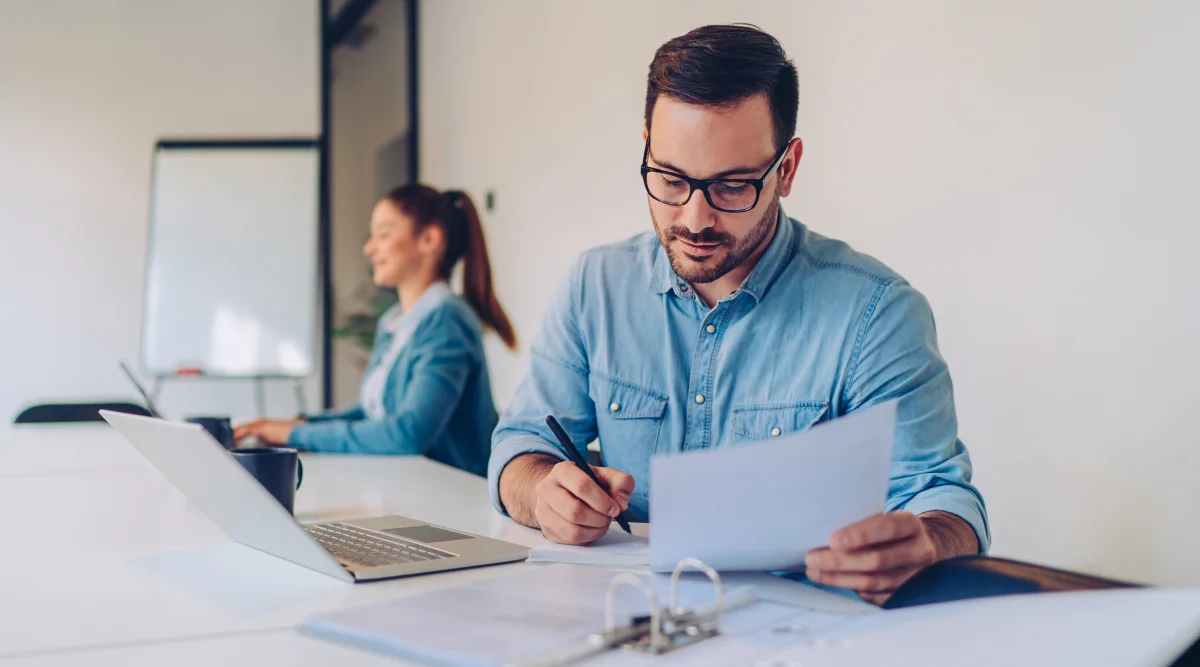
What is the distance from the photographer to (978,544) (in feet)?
3.57

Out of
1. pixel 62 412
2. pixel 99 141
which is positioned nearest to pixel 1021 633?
pixel 62 412

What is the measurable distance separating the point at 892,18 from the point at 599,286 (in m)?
1.12

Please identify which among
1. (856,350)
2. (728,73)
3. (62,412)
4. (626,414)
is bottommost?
(62,412)

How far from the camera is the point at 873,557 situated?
0.86 metres

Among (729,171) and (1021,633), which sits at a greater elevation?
(729,171)

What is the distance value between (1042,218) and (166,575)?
1598 millimetres

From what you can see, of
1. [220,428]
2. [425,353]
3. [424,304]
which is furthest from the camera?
[424,304]

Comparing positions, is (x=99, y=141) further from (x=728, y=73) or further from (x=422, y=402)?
(x=728, y=73)

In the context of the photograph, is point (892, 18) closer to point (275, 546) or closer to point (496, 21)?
point (275, 546)

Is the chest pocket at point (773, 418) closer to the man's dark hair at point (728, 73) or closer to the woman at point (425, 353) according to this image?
the man's dark hair at point (728, 73)

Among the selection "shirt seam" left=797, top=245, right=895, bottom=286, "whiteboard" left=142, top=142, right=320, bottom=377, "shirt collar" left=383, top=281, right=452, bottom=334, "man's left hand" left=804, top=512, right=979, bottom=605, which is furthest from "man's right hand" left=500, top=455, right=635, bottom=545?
"whiteboard" left=142, top=142, right=320, bottom=377

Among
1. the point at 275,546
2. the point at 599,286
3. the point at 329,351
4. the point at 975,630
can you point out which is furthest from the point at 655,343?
the point at 329,351

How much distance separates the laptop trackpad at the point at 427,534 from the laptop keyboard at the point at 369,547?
2 centimetres

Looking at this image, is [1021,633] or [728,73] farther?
[728,73]
